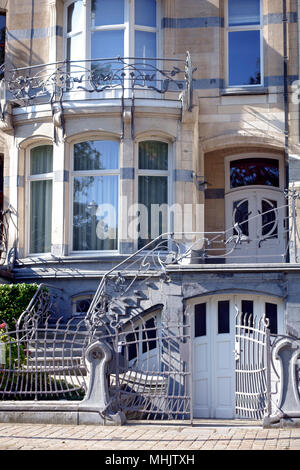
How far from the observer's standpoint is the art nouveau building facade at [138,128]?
17094 millimetres

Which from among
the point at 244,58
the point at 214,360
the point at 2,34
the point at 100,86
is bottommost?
the point at 214,360

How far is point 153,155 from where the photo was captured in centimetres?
1750

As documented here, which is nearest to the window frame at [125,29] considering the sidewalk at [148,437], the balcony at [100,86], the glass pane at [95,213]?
the balcony at [100,86]

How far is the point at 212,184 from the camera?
1922 centimetres

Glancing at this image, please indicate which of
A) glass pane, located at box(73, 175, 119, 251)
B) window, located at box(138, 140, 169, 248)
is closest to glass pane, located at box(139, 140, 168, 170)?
window, located at box(138, 140, 169, 248)

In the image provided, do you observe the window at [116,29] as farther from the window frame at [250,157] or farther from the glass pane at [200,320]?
the glass pane at [200,320]

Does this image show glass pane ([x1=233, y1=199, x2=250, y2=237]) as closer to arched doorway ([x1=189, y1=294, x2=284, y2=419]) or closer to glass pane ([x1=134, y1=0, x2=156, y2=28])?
arched doorway ([x1=189, y1=294, x2=284, y2=419])

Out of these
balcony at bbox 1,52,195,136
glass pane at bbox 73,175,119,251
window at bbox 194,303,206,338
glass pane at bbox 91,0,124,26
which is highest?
glass pane at bbox 91,0,124,26

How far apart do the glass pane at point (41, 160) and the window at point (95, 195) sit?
0.73m

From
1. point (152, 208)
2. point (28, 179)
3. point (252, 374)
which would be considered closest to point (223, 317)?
point (252, 374)

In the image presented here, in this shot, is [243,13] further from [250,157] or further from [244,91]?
[250,157]

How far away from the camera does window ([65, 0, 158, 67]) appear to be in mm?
17984

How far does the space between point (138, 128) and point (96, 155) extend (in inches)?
47.1

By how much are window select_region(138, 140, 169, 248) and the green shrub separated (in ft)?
9.54
